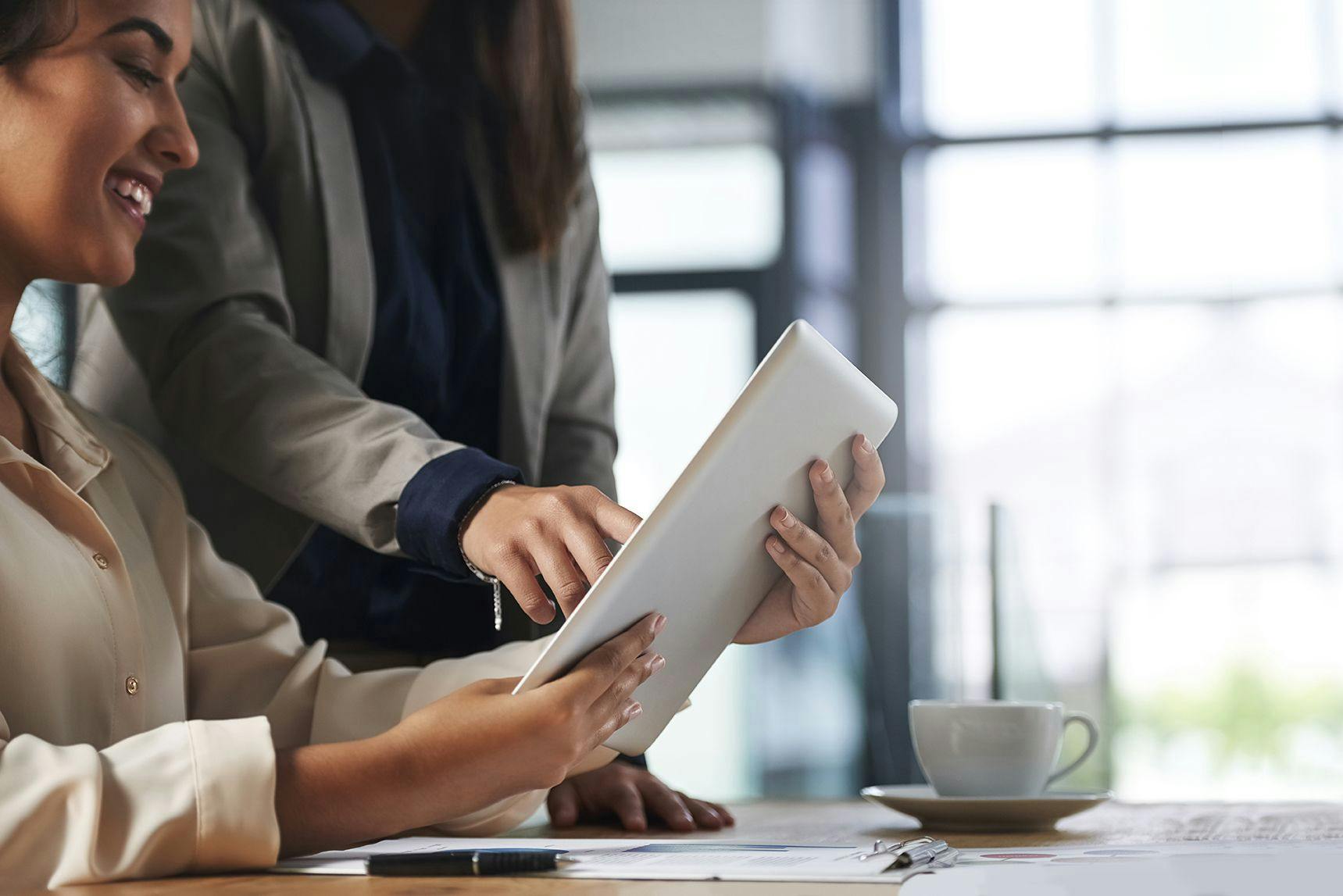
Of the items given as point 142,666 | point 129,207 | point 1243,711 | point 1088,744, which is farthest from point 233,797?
point 1243,711

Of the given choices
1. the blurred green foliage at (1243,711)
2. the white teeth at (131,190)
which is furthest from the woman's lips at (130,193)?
the blurred green foliage at (1243,711)

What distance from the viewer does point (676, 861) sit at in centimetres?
69

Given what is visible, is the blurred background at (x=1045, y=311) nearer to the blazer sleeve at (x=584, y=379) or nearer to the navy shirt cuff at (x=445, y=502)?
the blazer sleeve at (x=584, y=379)

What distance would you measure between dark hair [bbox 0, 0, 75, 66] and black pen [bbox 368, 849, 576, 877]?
1.88 ft

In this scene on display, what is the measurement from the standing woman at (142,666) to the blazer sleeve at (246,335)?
0.32 feet

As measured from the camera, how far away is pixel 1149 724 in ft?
13.3

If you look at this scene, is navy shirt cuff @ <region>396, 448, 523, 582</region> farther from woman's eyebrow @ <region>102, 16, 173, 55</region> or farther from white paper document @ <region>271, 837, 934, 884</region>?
woman's eyebrow @ <region>102, 16, 173, 55</region>

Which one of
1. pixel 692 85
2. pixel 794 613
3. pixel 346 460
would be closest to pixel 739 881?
pixel 794 613

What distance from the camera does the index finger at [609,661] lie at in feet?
2.31

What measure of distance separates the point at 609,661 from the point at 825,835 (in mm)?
283

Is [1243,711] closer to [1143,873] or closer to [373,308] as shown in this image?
[373,308]

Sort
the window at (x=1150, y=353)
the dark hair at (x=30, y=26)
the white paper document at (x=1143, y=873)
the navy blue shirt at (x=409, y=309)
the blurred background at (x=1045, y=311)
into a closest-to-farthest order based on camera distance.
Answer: the white paper document at (x=1143, y=873) → the dark hair at (x=30, y=26) → the navy blue shirt at (x=409, y=309) → the blurred background at (x=1045, y=311) → the window at (x=1150, y=353)

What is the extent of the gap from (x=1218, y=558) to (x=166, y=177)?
11.6 ft

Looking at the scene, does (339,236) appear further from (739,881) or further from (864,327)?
(864,327)
